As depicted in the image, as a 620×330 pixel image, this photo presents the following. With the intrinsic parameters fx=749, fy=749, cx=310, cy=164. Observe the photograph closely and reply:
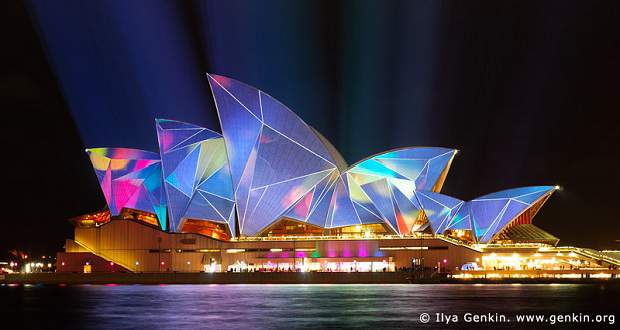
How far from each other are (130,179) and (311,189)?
22218 millimetres

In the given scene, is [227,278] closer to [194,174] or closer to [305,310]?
[194,174]

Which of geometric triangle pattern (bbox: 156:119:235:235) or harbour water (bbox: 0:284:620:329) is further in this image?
geometric triangle pattern (bbox: 156:119:235:235)

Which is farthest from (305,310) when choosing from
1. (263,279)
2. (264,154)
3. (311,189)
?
(311,189)

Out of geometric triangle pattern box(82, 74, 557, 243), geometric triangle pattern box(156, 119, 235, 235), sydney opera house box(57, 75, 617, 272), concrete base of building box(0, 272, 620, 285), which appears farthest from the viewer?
geometric triangle pattern box(156, 119, 235, 235)

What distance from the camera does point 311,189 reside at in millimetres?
82062

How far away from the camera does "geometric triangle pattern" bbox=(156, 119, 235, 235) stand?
81.4 metres

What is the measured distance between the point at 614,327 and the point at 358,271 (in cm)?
4852

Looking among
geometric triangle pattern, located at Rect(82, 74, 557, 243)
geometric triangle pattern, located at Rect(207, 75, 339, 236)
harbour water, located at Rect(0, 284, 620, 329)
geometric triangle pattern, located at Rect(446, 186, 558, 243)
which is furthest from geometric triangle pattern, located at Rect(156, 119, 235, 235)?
harbour water, located at Rect(0, 284, 620, 329)

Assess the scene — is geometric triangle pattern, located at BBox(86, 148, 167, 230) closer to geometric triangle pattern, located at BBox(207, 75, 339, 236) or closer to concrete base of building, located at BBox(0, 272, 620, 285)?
concrete base of building, located at BBox(0, 272, 620, 285)

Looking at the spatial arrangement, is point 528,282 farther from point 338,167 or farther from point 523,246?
point 338,167

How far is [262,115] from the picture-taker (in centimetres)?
7462

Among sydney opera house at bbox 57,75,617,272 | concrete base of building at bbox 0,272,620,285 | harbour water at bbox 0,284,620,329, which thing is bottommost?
harbour water at bbox 0,284,620,329

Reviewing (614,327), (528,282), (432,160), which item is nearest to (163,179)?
(432,160)

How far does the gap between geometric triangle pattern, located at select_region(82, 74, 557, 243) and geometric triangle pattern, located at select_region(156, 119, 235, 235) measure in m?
0.11
